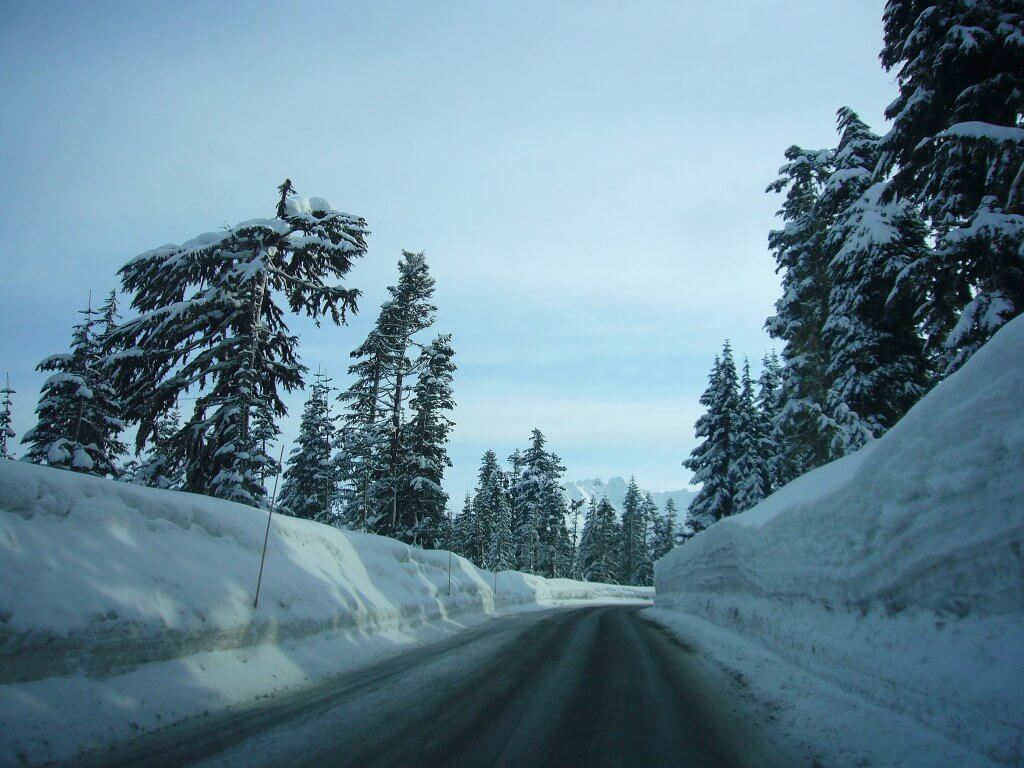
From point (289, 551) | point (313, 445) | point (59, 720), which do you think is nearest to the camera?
point (59, 720)

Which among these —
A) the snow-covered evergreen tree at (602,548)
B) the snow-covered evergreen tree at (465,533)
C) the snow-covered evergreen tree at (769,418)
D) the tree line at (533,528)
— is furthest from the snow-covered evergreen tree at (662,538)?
the snow-covered evergreen tree at (769,418)

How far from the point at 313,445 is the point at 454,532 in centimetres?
3396

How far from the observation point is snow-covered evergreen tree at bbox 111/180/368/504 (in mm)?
14398

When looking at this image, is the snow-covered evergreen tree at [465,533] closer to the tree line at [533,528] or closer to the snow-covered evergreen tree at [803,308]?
the tree line at [533,528]

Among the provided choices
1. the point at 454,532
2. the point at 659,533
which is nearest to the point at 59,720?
the point at 454,532

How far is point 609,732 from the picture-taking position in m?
5.47

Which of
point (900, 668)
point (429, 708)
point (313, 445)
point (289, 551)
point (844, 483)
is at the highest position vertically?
point (313, 445)

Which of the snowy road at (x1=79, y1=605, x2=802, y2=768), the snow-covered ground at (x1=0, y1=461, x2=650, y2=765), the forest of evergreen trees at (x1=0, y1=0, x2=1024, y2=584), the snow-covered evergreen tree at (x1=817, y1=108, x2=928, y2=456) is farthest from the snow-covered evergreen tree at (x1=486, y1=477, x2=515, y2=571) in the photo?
the snowy road at (x1=79, y1=605, x2=802, y2=768)

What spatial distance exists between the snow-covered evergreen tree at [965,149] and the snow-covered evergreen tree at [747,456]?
2309cm

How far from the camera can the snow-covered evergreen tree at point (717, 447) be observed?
118 feet

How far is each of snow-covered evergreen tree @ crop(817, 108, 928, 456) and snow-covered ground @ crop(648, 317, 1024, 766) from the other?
9.95 metres

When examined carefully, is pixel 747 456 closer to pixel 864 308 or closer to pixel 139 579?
pixel 864 308

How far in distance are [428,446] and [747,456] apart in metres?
21.3

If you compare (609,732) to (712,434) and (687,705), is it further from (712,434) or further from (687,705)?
(712,434)
